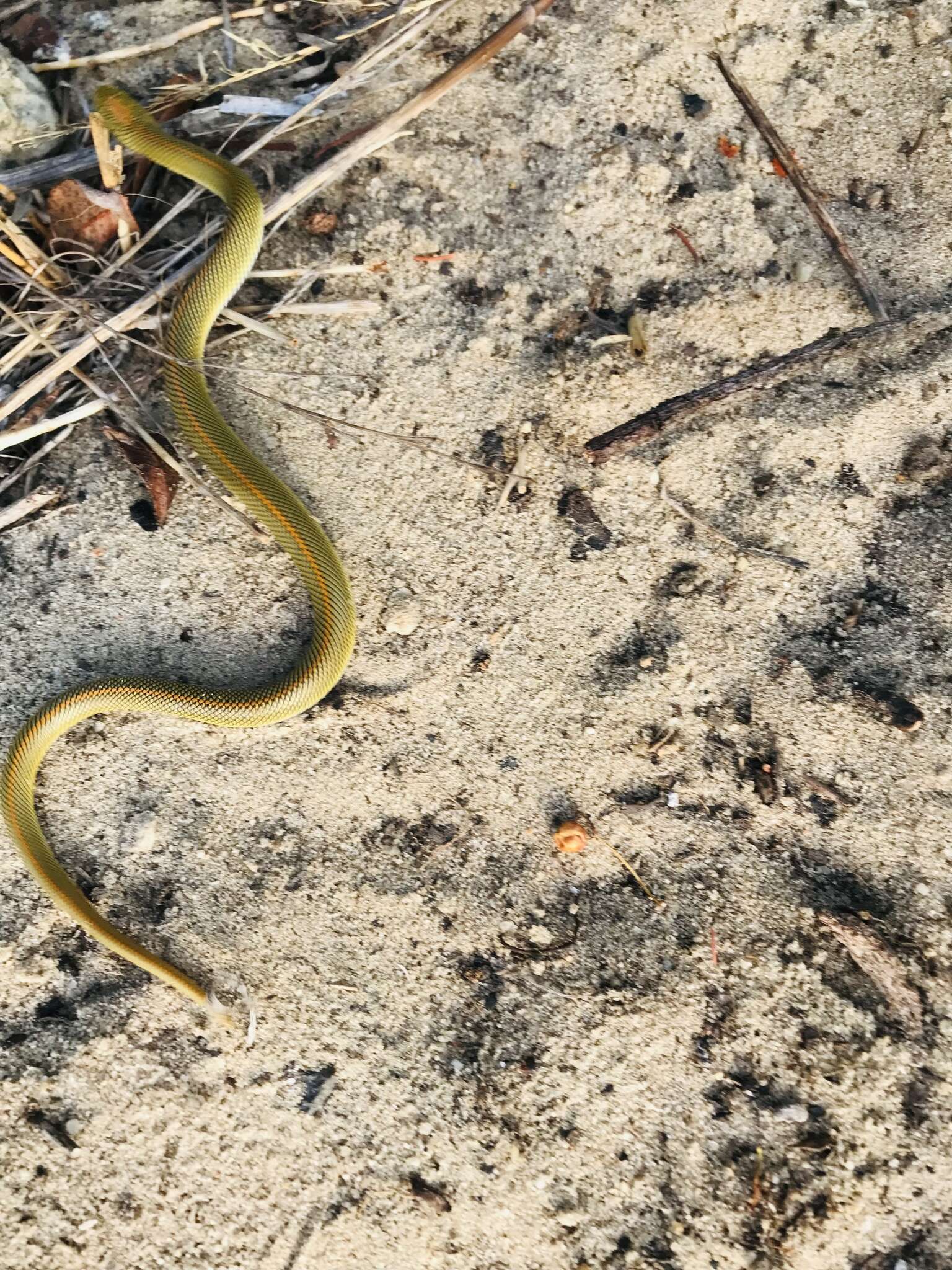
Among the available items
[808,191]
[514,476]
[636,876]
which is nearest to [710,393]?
[514,476]

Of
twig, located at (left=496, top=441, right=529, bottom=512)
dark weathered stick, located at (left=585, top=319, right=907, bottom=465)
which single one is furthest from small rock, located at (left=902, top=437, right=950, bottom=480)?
twig, located at (left=496, top=441, right=529, bottom=512)

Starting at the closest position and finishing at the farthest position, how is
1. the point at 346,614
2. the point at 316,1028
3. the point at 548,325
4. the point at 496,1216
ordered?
the point at 496,1216, the point at 316,1028, the point at 346,614, the point at 548,325

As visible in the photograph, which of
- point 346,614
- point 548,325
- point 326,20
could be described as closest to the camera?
point 346,614

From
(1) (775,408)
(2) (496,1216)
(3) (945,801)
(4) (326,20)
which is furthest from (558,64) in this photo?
(2) (496,1216)

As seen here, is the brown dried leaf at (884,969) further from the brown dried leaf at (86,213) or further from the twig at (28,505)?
the brown dried leaf at (86,213)

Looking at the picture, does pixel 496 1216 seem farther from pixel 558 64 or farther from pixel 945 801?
pixel 558 64

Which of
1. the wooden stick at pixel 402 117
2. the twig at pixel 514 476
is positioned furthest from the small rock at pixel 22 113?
the twig at pixel 514 476

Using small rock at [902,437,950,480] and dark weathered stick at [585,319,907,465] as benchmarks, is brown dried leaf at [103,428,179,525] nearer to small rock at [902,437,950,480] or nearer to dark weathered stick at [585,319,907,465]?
dark weathered stick at [585,319,907,465]

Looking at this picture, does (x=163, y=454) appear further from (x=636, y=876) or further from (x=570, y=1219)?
(x=570, y=1219)
